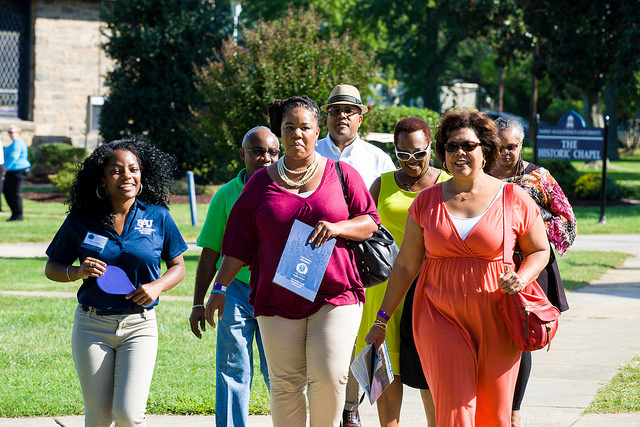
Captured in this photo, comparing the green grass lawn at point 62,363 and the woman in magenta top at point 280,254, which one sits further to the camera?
the green grass lawn at point 62,363

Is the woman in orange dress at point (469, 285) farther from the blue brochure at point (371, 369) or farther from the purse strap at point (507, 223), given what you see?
the blue brochure at point (371, 369)

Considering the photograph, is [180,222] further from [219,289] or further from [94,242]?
[94,242]

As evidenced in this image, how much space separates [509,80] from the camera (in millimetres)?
62250

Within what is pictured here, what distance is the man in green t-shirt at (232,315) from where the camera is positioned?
518cm

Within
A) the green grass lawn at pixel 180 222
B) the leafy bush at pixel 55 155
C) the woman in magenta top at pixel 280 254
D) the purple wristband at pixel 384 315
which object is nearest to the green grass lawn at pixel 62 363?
the woman in magenta top at pixel 280 254

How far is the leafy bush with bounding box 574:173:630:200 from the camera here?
2630 centimetres

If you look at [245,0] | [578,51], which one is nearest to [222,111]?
[578,51]

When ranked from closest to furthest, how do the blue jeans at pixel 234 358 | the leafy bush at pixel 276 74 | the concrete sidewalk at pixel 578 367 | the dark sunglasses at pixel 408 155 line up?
the blue jeans at pixel 234 358 < the dark sunglasses at pixel 408 155 < the concrete sidewalk at pixel 578 367 < the leafy bush at pixel 276 74

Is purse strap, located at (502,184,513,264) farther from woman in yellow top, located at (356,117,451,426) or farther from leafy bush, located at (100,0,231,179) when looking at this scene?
leafy bush, located at (100,0,231,179)

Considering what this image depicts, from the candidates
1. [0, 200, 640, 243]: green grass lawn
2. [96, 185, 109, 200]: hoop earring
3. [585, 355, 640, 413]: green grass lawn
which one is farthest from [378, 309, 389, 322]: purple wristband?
[0, 200, 640, 243]: green grass lawn

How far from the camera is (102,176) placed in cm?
488

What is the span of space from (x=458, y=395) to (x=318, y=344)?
73cm

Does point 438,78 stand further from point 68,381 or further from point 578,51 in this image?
point 68,381

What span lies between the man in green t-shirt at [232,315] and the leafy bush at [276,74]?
9.80 metres
